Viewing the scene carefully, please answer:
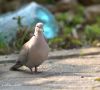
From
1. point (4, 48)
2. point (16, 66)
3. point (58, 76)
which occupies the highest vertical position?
point (4, 48)

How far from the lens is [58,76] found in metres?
6.23

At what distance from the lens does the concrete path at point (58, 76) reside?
5.71 metres

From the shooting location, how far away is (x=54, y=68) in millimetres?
6840

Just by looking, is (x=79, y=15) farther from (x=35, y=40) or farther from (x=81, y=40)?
(x=35, y=40)

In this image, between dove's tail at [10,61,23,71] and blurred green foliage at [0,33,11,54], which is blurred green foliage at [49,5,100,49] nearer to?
blurred green foliage at [0,33,11,54]

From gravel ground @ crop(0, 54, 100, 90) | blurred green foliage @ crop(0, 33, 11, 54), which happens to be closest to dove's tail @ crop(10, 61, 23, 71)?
gravel ground @ crop(0, 54, 100, 90)

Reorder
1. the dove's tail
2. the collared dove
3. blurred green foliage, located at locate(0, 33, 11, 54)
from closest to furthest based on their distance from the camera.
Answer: the collared dove
the dove's tail
blurred green foliage, located at locate(0, 33, 11, 54)

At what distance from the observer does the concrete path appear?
5.71m

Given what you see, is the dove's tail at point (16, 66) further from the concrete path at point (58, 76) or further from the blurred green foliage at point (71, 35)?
the blurred green foliage at point (71, 35)

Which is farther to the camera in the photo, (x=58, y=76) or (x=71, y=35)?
(x=71, y=35)

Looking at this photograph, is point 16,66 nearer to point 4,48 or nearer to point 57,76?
point 57,76

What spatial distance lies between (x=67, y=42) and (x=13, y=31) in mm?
1052

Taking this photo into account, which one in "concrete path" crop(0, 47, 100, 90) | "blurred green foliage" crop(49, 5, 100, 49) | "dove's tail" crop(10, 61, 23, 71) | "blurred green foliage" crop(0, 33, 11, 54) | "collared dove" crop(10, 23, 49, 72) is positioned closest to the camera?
"concrete path" crop(0, 47, 100, 90)

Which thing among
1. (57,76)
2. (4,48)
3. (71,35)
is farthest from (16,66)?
(71,35)
